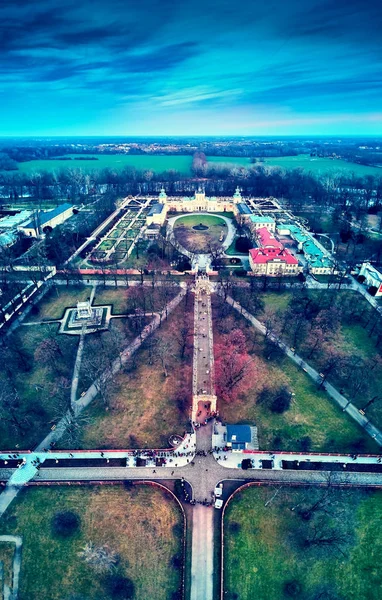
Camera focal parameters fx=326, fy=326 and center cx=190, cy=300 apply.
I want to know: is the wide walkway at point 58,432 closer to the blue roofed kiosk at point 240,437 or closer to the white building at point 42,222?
the blue roofed kiosk at point 240,437

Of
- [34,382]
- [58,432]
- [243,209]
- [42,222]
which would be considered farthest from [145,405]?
[243,209]

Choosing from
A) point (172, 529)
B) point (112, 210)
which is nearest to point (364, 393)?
point (172, 529)

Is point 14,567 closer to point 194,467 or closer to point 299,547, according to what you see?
point 194,467

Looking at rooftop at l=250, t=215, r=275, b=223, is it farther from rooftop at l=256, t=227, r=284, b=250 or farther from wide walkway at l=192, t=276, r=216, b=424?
wide walkway at l=192, t=276, r=216, b=424

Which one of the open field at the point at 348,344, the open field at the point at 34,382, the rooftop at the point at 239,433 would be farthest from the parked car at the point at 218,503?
the open field at the point at 348,344

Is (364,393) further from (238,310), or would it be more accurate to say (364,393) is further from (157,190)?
(157,190)

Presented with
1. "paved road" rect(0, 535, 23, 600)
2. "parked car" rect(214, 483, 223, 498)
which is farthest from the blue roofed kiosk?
"paved road" rect(0, 535, 23, 600)
